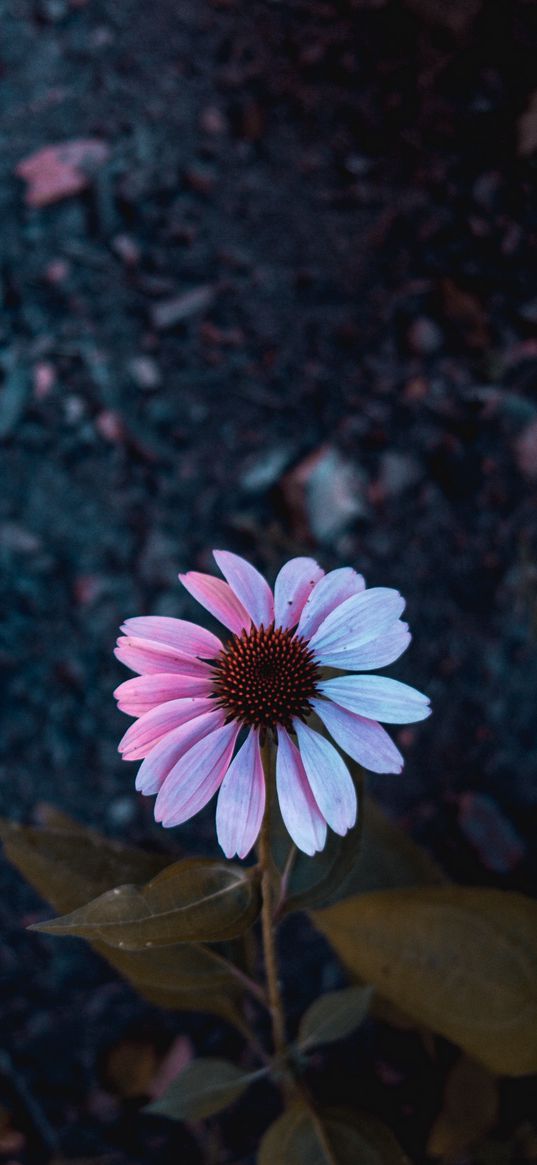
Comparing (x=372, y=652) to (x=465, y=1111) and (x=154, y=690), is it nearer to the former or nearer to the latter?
(x=154, y=690)

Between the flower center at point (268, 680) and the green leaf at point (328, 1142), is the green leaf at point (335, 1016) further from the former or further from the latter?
the flower center at point (268, 680)

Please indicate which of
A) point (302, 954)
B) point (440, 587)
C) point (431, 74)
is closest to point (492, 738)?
point (440, 587)

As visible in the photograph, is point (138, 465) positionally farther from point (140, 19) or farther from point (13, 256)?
point (140, 19)

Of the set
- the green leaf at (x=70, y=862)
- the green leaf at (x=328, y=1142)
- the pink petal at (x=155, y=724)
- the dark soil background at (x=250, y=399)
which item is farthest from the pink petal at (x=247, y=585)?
the dark soil background at (x=250, y=399)

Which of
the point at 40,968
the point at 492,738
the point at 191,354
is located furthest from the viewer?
the point at 191,354

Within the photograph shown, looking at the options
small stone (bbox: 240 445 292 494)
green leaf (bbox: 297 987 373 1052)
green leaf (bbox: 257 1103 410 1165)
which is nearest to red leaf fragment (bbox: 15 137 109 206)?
small stone (bbox: 240 445 292 494)

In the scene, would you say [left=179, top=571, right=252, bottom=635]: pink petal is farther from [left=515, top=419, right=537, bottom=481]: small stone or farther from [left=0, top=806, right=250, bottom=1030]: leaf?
[left=515, top=419, right=537, bottom=481]: small stone
